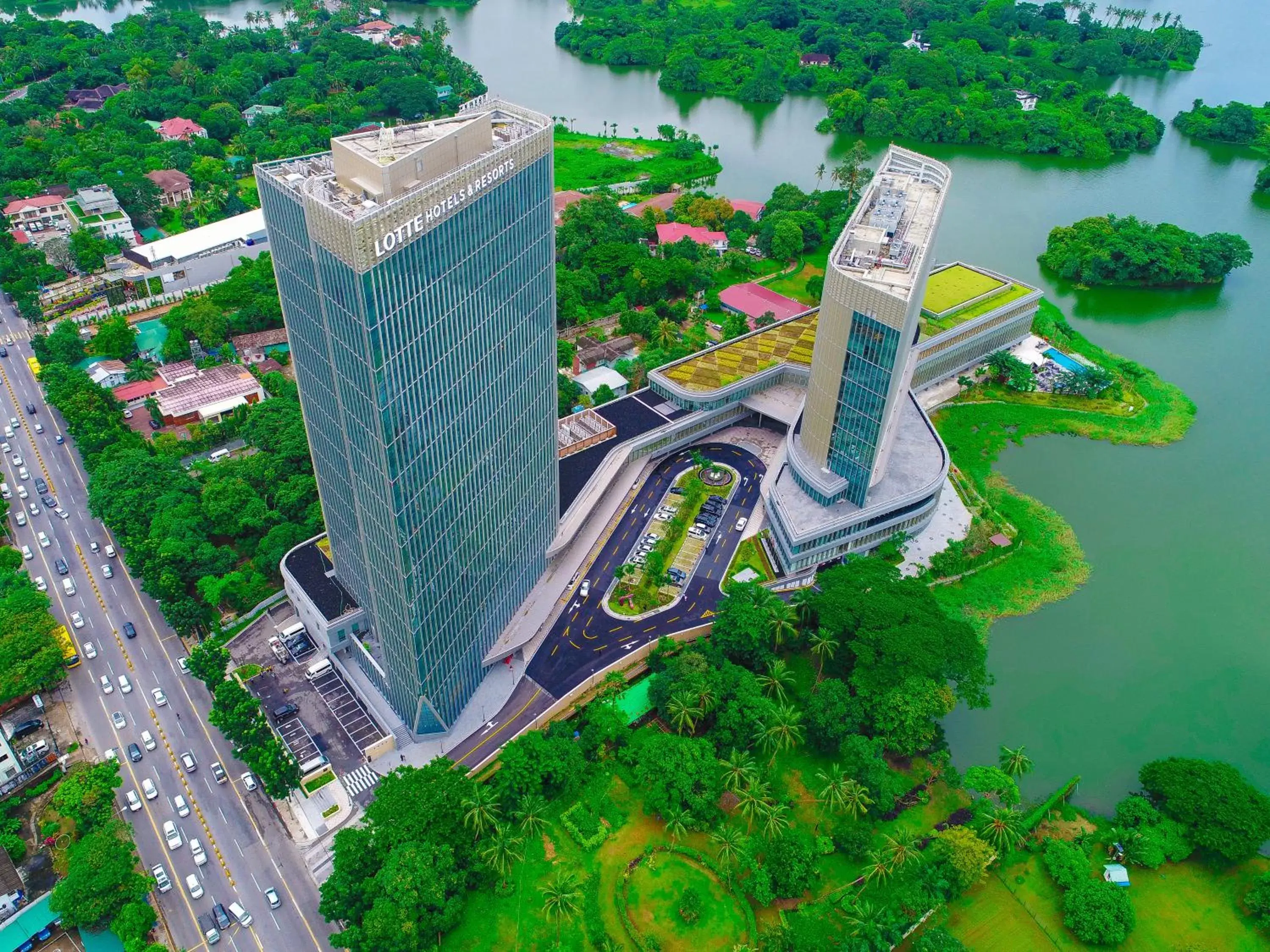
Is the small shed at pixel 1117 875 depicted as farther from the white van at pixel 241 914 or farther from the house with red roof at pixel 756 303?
the house with red roof at pixel 756 303

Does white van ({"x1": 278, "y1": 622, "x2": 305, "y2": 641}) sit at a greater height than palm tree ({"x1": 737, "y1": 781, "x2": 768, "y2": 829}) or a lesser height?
lesser

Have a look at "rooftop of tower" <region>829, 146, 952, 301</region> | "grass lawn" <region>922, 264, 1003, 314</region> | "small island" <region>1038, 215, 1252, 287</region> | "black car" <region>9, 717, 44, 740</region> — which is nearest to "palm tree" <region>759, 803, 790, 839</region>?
"rooftop of tower" <region>829, 146, 952, 301</region>

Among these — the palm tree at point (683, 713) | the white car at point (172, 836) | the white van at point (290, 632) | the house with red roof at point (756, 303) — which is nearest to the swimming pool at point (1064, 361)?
the house with red roof at point (756, 303)

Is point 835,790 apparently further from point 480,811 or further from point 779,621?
point 480,811

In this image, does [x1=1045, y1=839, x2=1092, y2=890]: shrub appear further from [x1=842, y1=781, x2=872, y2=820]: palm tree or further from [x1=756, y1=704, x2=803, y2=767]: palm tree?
[x1=756, y1=704, x2=803, y2=767]: palm tree

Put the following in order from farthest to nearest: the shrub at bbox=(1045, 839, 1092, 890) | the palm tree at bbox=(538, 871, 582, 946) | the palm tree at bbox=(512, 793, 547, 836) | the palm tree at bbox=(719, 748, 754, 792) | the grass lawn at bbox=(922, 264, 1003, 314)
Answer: the grass lawn at bbox=(922, 264, 1003, 314)
the palm tree at bbox=(719, 748, 754, 792)
the shrub at bbox=(1045, 839, 1092, 890)
the palm tree at bbox=(512, 793, 547, 836)
the palm tree at bbox=(538, 871, 582, 946)

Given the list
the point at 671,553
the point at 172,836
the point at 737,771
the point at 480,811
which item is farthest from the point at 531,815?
the point at 671,553

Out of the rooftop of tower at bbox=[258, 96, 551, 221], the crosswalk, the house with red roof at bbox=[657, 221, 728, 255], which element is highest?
the rooftop of tower at bbox=[258, 96, 551, 221]
